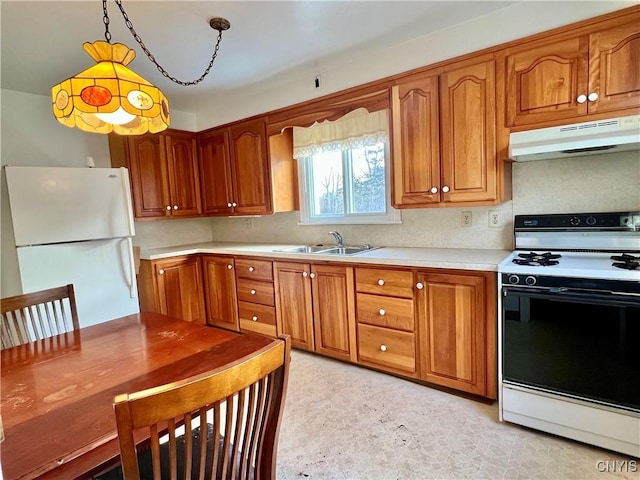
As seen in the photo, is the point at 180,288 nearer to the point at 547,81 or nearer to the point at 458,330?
the point at 458,330

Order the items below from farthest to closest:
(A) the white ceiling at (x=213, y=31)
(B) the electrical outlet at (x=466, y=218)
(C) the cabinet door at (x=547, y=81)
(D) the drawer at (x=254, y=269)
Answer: (D) the drawer at (x=254, y=269) < (B) the electrical outlet at (x=466, y=218) < (A) the white ceiling at (x=213, y=31) < (C) the cabinet door at (x=547, y=81)

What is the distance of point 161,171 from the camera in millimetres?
3617

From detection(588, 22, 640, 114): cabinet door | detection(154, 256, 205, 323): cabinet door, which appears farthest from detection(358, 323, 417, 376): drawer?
detection(154, 256, 205, 323): cabinet door

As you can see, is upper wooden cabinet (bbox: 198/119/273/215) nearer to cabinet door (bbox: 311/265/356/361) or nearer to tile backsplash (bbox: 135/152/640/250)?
tile backsplash (bbox: 135/152/640/250)

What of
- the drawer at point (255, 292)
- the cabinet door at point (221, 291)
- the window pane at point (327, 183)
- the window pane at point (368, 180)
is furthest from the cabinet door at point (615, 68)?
the cabinet door at point (221, 291)

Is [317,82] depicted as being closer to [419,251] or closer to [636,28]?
[419,251]

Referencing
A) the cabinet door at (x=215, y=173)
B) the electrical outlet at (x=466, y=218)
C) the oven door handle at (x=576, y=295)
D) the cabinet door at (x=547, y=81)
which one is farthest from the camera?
the cabinet door at (x=215, y=173)

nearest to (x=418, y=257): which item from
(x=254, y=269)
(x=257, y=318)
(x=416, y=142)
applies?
(x=416, y=142)

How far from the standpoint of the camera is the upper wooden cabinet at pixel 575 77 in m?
1.73

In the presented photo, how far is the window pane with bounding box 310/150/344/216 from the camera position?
10.8ft

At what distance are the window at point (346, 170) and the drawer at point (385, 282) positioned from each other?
65cm

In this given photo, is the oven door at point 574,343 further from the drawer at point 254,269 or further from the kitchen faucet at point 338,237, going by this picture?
the drawer at point 254,269

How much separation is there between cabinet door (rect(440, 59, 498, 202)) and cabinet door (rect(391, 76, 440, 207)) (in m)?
0.06

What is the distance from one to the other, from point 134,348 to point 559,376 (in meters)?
1.98
